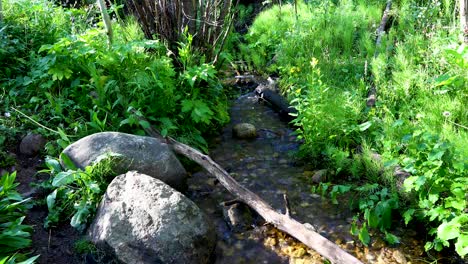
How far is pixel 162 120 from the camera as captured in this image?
4.67 meters

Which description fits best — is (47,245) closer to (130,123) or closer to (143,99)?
(130,123)

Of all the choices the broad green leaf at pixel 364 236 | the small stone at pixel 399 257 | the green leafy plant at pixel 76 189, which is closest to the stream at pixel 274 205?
the small stone at pixel 399 257

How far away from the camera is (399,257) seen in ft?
10.9

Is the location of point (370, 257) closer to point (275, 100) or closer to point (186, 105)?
point (186, 105)

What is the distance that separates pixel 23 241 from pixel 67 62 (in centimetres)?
242

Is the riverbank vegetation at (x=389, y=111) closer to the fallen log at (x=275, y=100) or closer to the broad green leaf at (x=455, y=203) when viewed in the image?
the broad green leaf at (x=455, y=203)

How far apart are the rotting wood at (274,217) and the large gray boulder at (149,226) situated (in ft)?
1.80

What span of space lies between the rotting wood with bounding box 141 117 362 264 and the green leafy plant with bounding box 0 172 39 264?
1.67m

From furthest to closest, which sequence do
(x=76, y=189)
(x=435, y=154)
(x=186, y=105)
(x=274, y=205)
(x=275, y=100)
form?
(x=275, y=100)
(x=186, y=105)
(x=274, y=205)
(x=76, y=189)
(x=435, y=154)

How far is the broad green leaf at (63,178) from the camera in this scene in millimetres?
3369

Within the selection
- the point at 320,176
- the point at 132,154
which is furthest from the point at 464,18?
the point at 132,154

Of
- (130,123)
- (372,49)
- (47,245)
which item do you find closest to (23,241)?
(47,245)

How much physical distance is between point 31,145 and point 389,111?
4109 millimetres

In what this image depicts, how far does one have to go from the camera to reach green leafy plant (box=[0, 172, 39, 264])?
289 cm
